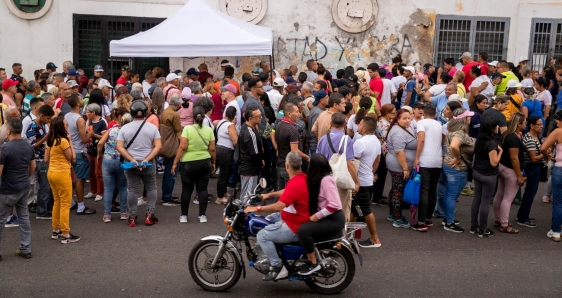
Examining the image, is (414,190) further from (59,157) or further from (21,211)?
(21,211)

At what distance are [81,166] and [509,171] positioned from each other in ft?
20.2

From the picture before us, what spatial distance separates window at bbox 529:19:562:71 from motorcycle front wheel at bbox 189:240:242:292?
49.3 ft

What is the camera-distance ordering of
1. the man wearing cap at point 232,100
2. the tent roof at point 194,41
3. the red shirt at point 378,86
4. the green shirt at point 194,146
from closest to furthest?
the green shirt at point 194,146 < the man wearing cap at point 232,100 < the tent roof at point 194,41 < the red shirt at point 378,86

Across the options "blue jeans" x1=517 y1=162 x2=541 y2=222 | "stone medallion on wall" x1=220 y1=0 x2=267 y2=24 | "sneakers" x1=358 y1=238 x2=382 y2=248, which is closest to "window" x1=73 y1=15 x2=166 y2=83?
"stone medallion on wall" x1=220 y1=0 x2=267 y2=24

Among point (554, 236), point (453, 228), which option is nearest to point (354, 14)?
point (453, 228)

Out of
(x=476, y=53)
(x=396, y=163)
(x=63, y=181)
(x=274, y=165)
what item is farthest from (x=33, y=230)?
(x=476, y=53)

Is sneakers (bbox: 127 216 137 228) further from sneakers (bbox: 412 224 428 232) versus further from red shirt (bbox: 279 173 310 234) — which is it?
sneakers (bbox: 412 224 428 232)

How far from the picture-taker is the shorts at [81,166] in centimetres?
1020

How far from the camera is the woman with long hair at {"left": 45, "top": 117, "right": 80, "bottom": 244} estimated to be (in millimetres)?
8625

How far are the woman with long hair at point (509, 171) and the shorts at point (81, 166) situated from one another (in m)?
5.97

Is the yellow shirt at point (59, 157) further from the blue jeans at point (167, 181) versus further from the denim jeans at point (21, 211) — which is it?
the blue jeans at point (167, 181)

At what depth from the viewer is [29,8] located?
1759 centimetres

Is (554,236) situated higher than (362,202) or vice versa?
(362,202)

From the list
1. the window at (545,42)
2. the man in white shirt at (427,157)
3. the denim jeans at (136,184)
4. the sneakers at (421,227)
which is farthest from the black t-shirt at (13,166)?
the window at (545,42)
